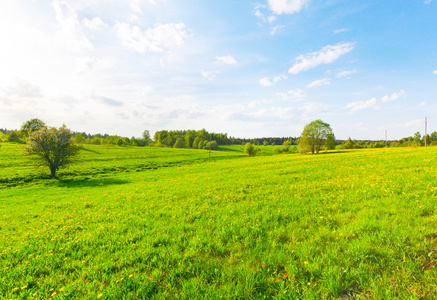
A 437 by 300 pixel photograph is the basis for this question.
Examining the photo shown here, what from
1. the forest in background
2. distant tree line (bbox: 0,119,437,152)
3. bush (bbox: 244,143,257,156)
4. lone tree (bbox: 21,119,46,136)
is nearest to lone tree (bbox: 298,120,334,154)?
distant tree line (bbox: 0,119,437,152)

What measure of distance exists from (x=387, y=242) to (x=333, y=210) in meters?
3.04

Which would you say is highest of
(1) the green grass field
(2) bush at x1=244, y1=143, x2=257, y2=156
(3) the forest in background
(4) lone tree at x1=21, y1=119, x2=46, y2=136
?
(4) lone tree at x1=21, y1=119, x2=46, y2=136

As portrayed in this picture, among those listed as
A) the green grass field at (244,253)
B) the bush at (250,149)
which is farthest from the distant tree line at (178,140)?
the green grass field at (244,253)

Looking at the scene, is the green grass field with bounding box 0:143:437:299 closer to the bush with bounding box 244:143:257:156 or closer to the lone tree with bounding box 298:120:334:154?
the lone tree with bounding box 298:120:334:154

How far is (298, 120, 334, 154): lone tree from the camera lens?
67250mm

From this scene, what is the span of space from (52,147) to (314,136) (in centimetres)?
7607

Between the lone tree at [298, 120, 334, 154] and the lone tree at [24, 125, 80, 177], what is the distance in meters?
69.5

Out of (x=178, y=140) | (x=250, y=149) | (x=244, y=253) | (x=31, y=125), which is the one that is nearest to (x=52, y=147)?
(x=244, y=253)

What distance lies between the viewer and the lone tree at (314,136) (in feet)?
221

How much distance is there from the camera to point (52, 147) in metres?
32.8

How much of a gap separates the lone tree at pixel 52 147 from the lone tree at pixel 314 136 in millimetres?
69467

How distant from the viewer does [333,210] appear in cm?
777

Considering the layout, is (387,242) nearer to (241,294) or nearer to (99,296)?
(241,294)

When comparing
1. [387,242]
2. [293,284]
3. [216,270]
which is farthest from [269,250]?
[387,242]
